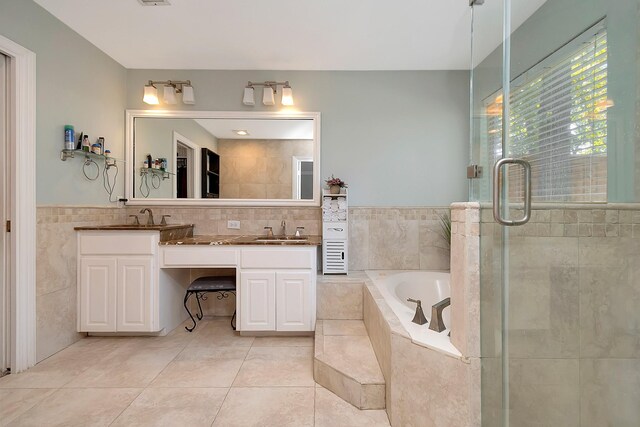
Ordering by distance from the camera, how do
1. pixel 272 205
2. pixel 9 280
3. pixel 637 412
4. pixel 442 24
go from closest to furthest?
1. pixel 637 412
2. pixel 9 280
3. pixel 442 24
4. pixel 272 205

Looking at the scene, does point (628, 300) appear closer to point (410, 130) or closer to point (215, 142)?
point (410, 130)

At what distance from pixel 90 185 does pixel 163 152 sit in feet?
2.29

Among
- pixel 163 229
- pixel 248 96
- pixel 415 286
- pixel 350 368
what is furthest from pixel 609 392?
pixel 248 96

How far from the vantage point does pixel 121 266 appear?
2.34 meters

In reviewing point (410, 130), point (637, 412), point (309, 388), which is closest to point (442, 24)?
point (410, 130)

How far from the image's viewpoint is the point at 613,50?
106 centimetres

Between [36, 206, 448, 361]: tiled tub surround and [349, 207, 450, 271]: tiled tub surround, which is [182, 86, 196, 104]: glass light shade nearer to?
[36, 206, 448, 361]: tiled tub surround

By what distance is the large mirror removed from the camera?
116 inches

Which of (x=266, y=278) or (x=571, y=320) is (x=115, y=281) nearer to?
(x=266, y=278)

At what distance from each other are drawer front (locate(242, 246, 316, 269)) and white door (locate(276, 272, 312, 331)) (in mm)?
78

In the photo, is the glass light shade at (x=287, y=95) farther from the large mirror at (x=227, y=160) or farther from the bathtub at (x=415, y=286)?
the bathtub at (x=415, y=286)

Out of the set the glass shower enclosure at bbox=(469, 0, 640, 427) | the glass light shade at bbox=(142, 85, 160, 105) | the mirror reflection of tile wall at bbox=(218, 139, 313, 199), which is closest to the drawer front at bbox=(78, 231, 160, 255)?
the mirror reflection of tile wall at bbox=(218, 139, 313, 199)

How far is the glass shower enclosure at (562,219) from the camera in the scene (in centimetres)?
105

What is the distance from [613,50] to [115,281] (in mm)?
3084
